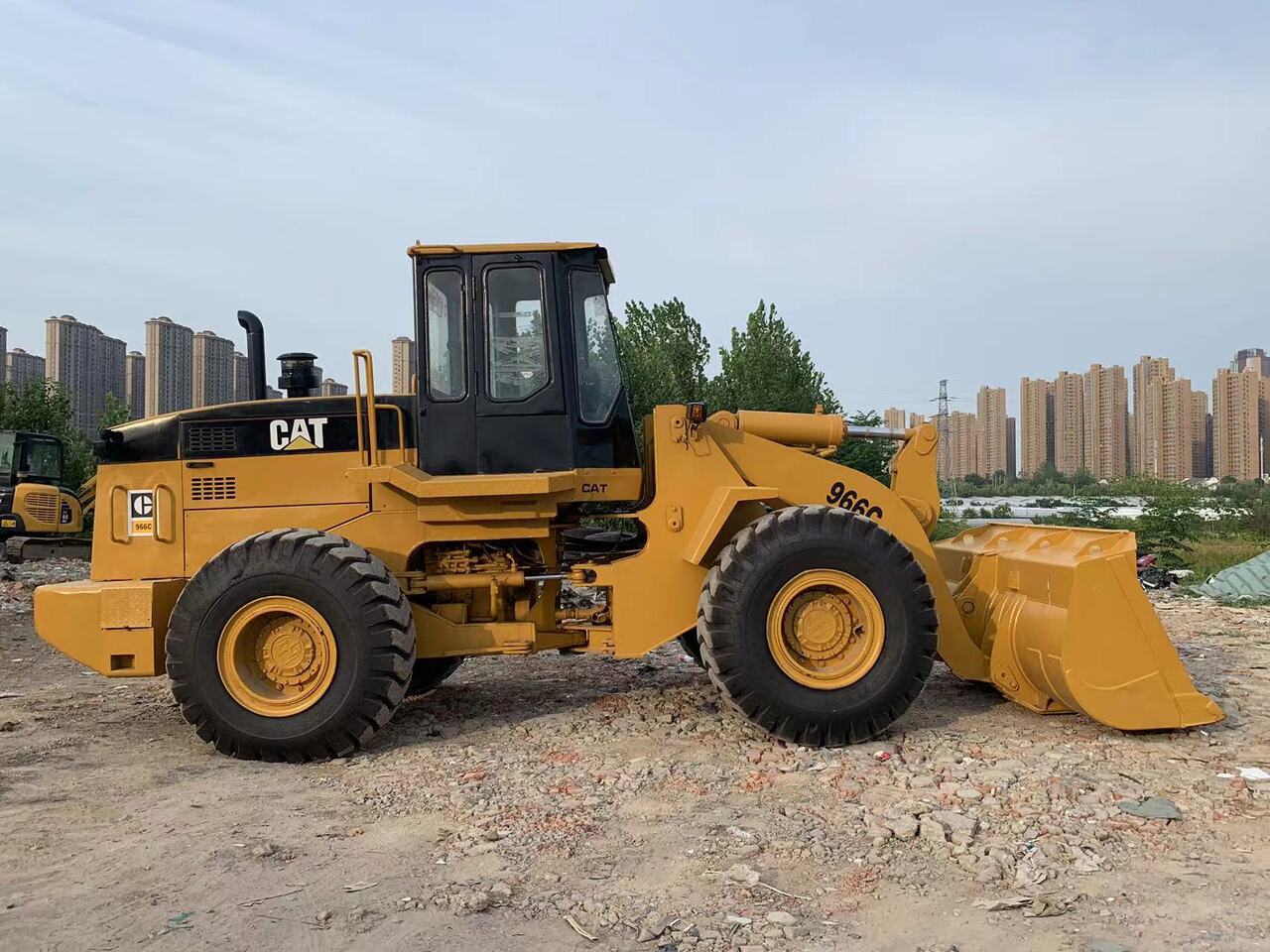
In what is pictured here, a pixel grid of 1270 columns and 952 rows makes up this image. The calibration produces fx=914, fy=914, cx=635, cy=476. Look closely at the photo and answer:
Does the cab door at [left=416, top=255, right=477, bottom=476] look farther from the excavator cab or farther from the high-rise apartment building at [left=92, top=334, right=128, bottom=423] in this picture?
the high-rise apartment building at [left=92, top=334, right=128, bottom=423]

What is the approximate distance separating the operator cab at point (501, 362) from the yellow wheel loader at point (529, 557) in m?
0.01

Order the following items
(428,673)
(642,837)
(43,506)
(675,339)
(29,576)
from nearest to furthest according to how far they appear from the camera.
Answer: (642,837)
(428,673)
(29,576)
(43,506)
(675,339)

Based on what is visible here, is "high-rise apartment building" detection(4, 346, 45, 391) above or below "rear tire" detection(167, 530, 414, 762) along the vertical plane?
above

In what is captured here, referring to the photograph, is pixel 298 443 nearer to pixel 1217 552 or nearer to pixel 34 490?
pixel 34 490

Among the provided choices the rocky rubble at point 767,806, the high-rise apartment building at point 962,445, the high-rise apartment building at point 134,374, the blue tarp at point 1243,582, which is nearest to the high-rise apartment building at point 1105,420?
the high-rise apartment building at point 962,445

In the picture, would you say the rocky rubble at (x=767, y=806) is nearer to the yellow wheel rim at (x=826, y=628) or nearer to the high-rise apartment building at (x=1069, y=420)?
the yellow wheel rim at (x=826, y=628)

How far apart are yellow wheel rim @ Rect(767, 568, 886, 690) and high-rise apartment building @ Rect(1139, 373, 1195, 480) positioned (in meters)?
57.6

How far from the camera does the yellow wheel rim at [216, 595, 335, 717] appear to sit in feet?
16.6

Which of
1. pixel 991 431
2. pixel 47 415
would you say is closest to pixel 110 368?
pixel 47 415

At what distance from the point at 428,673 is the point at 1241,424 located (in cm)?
6174

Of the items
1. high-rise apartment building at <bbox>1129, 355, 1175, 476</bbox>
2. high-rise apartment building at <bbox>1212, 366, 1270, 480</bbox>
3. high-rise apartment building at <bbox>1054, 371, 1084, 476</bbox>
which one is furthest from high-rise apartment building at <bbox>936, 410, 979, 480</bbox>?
high-rise apartment building at <bbox>1212, 366, 1270, 480</bbox>

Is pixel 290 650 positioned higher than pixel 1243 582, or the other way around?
pixel 290 650

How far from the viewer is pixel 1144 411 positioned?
185ft

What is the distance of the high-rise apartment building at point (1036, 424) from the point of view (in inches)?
2413
